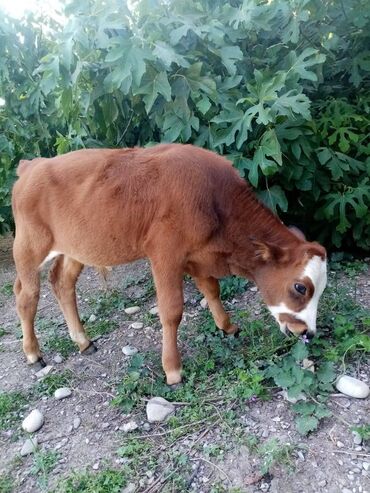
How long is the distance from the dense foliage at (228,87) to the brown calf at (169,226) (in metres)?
0.69

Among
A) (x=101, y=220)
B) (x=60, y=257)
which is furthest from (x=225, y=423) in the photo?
(x=60, y=257)

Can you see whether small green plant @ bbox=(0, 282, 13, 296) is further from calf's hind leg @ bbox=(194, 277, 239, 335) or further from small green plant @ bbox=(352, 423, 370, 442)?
small green plant @ bbox=(352, 423, 370, 442)

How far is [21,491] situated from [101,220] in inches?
75.0

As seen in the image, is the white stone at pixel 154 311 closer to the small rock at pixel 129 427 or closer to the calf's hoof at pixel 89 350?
the calf's hoof at pixel 89 350

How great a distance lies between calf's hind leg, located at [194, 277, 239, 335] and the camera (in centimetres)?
396

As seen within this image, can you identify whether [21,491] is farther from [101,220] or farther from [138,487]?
[101,220]

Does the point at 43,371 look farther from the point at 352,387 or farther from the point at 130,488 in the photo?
the point at 352,387

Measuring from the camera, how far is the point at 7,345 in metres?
4.59

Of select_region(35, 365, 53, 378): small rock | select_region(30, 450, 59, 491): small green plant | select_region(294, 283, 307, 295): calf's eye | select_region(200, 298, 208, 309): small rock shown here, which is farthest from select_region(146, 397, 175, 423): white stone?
select_region(200, 298, 208, 309): small rock

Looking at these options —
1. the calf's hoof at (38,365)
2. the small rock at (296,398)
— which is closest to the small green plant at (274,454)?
the small rock at (296,398)

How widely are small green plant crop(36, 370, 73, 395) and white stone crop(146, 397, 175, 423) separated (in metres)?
0.89

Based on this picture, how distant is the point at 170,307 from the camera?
137 inches

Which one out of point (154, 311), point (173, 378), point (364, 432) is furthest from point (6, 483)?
point (364, 432)

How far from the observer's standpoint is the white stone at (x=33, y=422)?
335cm
